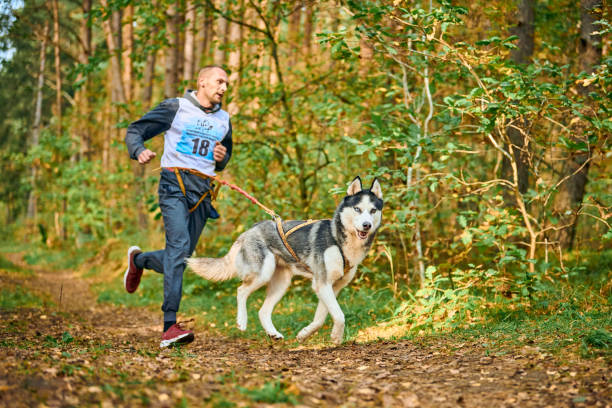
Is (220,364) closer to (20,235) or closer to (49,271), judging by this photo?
(49,271)

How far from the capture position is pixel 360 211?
4734mm

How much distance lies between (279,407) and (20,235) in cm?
2713

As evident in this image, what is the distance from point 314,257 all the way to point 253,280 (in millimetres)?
705

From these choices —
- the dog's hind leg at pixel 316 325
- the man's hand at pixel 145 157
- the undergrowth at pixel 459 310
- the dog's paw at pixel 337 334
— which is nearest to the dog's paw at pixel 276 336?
the undergrowth at pixel 459 310

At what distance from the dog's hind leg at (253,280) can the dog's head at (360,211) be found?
0.86 meters

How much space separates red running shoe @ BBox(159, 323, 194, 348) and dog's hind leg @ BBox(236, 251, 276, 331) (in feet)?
2.04

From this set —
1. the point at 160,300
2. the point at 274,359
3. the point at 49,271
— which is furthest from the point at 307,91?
the point at 49,271

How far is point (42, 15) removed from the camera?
24.3 meters

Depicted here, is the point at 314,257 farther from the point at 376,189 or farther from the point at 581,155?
the point at 581,155

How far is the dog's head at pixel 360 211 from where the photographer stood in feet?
15.3

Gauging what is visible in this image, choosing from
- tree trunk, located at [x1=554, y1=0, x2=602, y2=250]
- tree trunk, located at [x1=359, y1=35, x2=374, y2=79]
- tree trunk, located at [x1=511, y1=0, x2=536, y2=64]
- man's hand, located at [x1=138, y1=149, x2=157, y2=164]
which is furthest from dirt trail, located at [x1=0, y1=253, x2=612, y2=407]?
tree trunk, located at [x1=511, y1=0, x2=536, y2=64]

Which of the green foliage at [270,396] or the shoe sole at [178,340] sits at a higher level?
the green foliage at [270,396]

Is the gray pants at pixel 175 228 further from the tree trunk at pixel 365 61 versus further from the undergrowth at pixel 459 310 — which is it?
the tree trunk at pixel 365 61

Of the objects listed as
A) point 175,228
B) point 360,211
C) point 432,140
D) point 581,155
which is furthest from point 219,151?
point 581,155
